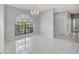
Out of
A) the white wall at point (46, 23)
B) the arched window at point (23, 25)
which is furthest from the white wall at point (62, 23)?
the arched window at point (23, 25)

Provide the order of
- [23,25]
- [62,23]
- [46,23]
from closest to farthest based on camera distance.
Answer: [23,25], [46,23], [62,23]

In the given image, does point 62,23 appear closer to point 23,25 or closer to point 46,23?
point 46,23

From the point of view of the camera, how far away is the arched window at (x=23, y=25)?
7.16 feet

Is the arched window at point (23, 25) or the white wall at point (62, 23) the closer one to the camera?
the arched window at point (23, 25)

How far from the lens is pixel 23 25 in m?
2.18

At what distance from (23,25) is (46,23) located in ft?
1.93

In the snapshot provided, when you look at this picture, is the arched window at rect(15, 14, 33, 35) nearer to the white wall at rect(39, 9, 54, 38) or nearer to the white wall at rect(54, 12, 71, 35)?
the white wall at rect(39, 9, 54, 38)

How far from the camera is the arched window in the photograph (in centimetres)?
218

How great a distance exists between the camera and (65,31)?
2.29 metres

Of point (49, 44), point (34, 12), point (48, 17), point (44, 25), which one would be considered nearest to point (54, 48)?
point (49, 44)

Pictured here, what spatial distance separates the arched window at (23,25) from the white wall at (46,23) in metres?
0.26

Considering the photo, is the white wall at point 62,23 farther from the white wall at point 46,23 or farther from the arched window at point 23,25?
the arched window at point 23,25

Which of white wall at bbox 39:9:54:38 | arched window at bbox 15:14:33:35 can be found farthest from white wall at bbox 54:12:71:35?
arched window at bbox 15:14:33:35

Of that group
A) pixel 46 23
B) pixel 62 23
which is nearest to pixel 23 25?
pixel 46 23
